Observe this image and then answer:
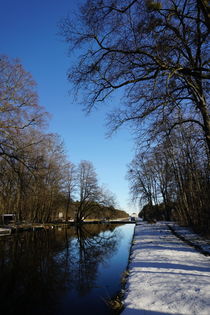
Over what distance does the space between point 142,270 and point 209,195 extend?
9.47m

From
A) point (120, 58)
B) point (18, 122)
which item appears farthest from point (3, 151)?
point (120, 58)

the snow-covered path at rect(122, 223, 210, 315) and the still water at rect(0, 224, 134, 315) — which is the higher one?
the snow-covered path at rect(122, 223, 210, 315)

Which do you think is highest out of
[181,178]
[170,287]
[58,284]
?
[181,178]

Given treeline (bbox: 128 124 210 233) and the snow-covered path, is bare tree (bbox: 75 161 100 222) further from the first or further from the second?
the snow-covered path

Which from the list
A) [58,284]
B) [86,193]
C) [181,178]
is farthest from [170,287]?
[86,193]

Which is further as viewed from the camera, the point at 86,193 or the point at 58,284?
the point at 86,193

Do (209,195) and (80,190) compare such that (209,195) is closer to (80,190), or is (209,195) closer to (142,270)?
(142,270)

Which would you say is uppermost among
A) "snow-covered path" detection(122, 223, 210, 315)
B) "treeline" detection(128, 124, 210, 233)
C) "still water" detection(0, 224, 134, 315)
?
"treeline" detection(128, 124, 210, 233)

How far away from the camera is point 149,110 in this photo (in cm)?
707

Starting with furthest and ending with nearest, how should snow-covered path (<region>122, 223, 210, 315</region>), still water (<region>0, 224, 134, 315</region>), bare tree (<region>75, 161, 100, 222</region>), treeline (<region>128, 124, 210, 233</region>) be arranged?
bare tree (<region>75, 161, 100, 222</region>) < treeline (<region>128, 124, 210, 233</region>) < still water (<region>0, 224, 134, 315</region>) < snow-covered path (<region>122, 223, 210, 315</region>)

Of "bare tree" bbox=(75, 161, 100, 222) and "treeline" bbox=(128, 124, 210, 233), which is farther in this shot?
"bare tree" bbox=(75, 161, 100, 222)

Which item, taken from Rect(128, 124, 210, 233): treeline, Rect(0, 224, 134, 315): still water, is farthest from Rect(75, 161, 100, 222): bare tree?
Rect(0, 224, 134, 315): still water

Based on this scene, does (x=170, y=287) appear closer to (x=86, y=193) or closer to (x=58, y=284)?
(x=58, y=284)

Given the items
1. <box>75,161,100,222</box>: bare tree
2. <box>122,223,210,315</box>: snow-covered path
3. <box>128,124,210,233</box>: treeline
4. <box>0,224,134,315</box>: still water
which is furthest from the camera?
<box>75,161,100,222</box>: bare tree
